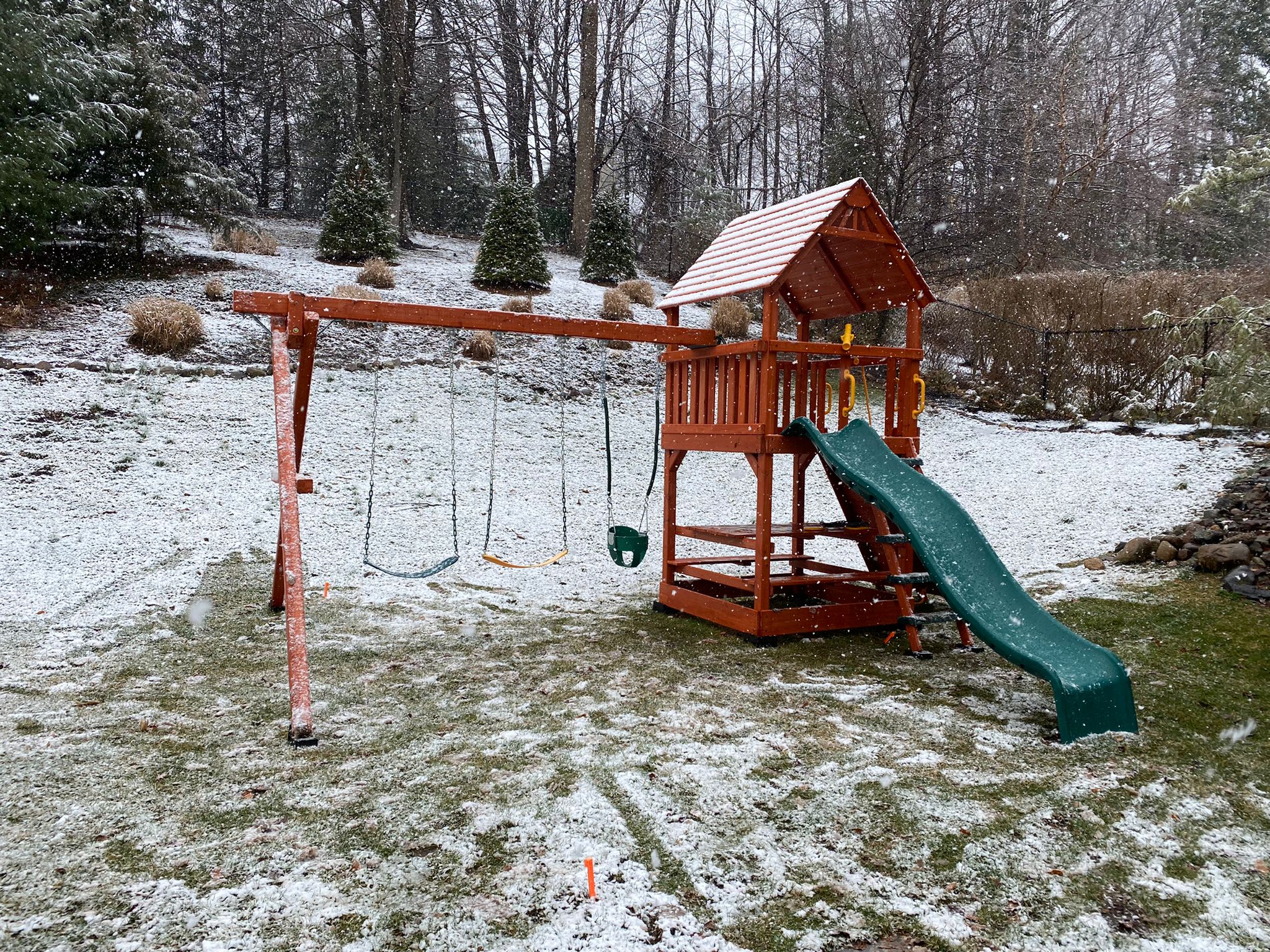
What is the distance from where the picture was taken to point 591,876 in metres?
2.38

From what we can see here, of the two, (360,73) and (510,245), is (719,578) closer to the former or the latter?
(510,245)

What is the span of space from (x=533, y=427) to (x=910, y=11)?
9.91 meters

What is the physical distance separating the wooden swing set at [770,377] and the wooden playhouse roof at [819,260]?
12 mm

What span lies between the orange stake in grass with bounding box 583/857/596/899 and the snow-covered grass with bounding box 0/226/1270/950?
0.02m

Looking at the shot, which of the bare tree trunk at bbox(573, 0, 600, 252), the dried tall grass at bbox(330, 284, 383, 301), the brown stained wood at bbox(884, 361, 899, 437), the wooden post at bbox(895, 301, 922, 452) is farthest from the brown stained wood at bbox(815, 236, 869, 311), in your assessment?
the bare tree trunk at bbox(573, 0, 600, 252)

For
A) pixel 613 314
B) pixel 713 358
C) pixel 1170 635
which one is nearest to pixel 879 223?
pixel 713 358

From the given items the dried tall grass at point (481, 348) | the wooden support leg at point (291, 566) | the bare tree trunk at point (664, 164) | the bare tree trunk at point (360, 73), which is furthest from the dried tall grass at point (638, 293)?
the wooden support leg at point (291, 566)

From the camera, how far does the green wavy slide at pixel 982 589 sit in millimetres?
3510

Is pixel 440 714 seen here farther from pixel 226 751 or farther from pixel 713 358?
pixel 713 358

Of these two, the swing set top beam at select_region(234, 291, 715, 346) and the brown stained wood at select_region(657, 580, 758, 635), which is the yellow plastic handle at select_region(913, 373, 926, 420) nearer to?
the swing set top beam at select_region(234, 291, 715, 346)

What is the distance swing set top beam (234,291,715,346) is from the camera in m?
4.26

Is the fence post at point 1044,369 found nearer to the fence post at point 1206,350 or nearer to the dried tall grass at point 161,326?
the fence post at point 1206,350

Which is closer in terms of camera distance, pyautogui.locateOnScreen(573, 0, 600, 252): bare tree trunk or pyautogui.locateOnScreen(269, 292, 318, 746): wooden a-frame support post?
pyautogui.locateOnScreen(269, 292, 318, 746): wooden a-frame support post

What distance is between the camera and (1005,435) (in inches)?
452
